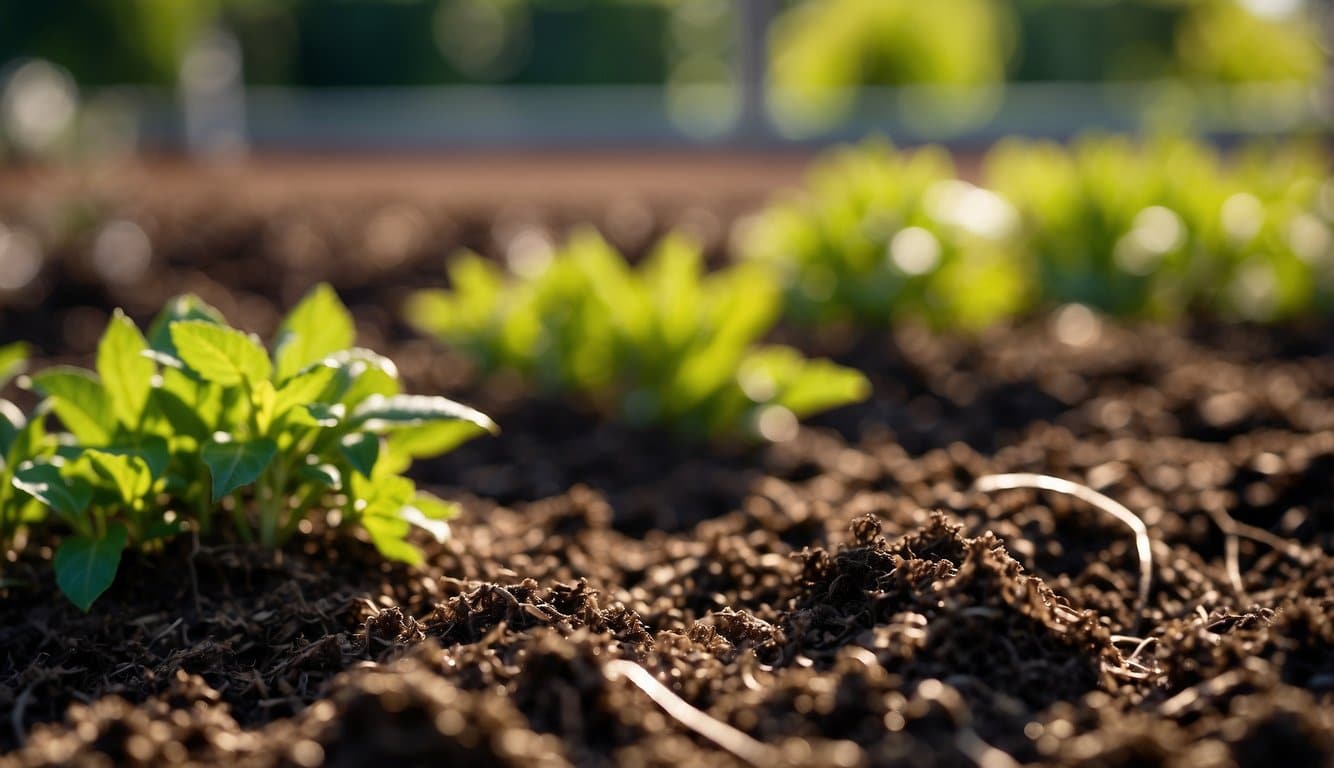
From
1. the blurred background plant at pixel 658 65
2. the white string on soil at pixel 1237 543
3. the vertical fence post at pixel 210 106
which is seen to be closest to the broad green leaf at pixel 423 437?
the white string on soil at pixel 1237 543

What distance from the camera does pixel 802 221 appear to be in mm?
4168

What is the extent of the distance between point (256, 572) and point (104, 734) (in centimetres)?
60

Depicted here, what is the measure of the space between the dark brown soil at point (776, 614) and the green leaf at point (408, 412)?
10.2 inches

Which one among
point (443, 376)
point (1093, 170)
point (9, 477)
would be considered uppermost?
point (1093, 170)

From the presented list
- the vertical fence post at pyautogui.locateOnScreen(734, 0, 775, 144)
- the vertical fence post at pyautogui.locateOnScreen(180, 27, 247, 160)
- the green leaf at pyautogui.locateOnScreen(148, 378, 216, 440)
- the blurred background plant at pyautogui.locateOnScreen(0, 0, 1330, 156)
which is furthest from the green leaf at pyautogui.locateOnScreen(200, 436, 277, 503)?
the vertical fence post at pyautogui.locateOnScreen(180, 27, 247, 160)

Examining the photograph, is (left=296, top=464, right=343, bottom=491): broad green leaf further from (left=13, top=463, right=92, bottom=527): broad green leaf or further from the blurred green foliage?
the blurred green foliage

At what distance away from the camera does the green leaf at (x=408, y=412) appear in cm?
192

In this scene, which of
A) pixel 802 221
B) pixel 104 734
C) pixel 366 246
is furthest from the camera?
pixel 366 246

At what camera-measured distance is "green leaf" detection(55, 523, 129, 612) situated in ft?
6.09

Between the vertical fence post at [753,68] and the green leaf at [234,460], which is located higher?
the vertical fence post at [753,68]

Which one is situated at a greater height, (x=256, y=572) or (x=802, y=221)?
(x=802, y=221)

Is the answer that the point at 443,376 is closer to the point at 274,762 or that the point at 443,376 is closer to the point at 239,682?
the point at 239,682

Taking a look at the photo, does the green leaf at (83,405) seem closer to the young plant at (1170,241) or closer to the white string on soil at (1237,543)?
the white string on soil at (1237,543)

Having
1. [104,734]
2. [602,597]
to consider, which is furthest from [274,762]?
[602,597]
